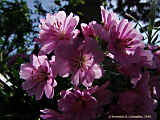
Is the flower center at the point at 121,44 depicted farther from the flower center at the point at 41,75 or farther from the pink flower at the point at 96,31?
the flower center at the point at 41,75

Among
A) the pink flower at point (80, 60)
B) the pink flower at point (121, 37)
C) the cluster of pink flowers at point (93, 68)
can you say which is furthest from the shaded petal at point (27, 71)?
the pink flower at point (121, 37)

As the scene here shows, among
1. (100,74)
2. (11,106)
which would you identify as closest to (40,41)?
(100,74)

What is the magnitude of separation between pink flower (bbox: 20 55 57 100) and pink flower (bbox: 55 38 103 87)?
0.08 metres

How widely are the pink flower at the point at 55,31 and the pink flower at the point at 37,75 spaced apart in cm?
5

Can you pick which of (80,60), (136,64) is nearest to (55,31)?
(80,60)

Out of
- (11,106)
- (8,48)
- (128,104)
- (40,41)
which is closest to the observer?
(128,104)

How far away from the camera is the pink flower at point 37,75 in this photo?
660mm

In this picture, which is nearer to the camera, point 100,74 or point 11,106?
point 100,74

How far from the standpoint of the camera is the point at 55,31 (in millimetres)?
654

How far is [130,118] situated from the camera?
0.51m

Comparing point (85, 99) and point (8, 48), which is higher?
point (8, 48)

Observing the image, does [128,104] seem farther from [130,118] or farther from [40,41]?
[40,41]

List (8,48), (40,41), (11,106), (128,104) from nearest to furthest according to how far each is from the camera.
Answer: (128,104) → (40,41) → (11,106) → (8,48)

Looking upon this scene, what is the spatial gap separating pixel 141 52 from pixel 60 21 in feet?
0.96
